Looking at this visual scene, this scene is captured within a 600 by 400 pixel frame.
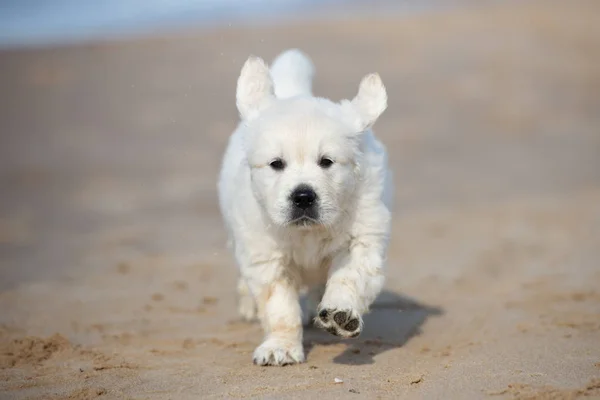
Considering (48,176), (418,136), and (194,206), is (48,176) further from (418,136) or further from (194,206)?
(418,136)

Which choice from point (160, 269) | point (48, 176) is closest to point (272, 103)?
point (160, 269)

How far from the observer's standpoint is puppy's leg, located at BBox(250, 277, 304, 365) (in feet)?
16.0

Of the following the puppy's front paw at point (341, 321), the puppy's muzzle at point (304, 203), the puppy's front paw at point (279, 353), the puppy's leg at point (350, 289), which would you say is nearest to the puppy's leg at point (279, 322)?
the puppy's front paw at point (279, 353)

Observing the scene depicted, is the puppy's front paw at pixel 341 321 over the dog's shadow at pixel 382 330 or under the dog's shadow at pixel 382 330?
over

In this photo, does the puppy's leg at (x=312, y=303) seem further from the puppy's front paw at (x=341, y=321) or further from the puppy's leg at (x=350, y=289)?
the puppy's front paw at (x=341, y=321)

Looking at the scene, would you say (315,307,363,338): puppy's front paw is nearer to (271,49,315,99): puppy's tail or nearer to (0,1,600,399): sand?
(0,1,600,399): sand

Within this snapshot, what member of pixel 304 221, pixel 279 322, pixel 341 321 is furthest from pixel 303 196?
pixel 279 322

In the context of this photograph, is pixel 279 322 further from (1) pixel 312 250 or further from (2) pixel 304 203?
(2) pixel 304 203

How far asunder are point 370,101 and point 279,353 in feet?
5.11

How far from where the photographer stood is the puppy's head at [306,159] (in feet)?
15.2

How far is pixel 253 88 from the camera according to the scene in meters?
5.18

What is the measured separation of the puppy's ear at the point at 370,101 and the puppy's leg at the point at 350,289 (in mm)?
744

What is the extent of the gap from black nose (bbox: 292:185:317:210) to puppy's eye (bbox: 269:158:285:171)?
0.68 feet

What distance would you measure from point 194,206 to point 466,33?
13372mm
